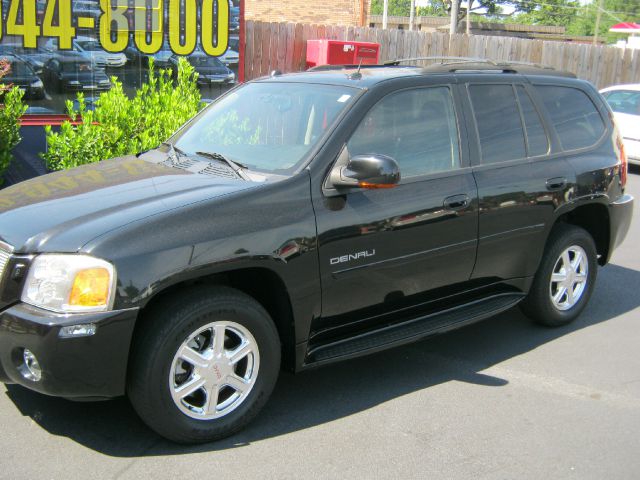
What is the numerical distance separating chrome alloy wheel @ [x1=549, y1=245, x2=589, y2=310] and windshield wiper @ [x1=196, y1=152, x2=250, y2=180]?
256 centimetres

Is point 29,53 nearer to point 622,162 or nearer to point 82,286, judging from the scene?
point 82,286

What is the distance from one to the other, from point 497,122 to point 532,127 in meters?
0.39

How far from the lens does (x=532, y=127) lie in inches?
203

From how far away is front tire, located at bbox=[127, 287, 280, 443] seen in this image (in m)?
3.43

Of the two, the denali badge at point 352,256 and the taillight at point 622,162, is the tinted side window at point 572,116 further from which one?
the denali badge at point 352,256

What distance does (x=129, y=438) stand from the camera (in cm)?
376

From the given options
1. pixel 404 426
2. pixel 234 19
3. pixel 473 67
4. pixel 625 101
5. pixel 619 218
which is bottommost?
pixel 404 426

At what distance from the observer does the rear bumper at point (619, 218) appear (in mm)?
5707

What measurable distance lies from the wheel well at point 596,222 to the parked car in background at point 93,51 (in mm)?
6799

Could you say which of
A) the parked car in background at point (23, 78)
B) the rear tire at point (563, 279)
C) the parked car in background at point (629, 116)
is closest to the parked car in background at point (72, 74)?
the parked car in background at point (23, 78)

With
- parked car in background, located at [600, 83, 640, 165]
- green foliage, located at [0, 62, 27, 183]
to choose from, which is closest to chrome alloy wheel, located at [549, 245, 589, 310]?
green foliage, located at [0, 62, 27, 183]

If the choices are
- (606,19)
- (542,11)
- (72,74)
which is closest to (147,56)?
(72,74)

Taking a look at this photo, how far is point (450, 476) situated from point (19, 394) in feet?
8.05

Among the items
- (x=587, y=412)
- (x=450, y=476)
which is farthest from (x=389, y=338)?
(x=587, y=412)
